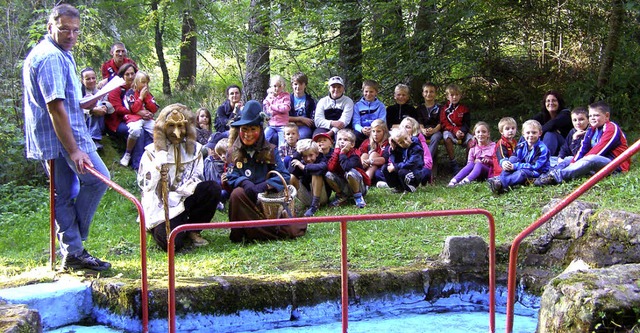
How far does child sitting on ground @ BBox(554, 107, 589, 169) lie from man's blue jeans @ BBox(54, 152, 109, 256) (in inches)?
216

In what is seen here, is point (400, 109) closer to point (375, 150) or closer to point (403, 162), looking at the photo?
point (375, 150)

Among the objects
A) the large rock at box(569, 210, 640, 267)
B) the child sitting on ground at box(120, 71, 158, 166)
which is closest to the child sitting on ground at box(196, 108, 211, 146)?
the child sitting on ground at box(120, 71, 158, 166)

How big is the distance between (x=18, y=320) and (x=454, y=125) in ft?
23.4

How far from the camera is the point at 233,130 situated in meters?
7.01

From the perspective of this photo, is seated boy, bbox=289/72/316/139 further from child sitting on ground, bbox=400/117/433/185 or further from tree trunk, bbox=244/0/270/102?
child sitting on ground, bbox=400/117/433/185

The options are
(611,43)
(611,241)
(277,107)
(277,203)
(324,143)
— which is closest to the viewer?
(611,241)

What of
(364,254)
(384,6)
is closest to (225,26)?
(384,6)

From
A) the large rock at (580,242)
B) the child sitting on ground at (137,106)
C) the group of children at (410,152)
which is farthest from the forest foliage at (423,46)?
the large rock at (580,242)

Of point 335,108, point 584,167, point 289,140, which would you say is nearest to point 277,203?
point 289,140

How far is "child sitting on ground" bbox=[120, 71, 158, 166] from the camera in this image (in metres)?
9.30

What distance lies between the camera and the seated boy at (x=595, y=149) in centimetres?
808

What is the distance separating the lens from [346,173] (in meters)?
8.15

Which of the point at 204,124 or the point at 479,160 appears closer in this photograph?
the point at 479,160

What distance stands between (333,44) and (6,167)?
4.98m
